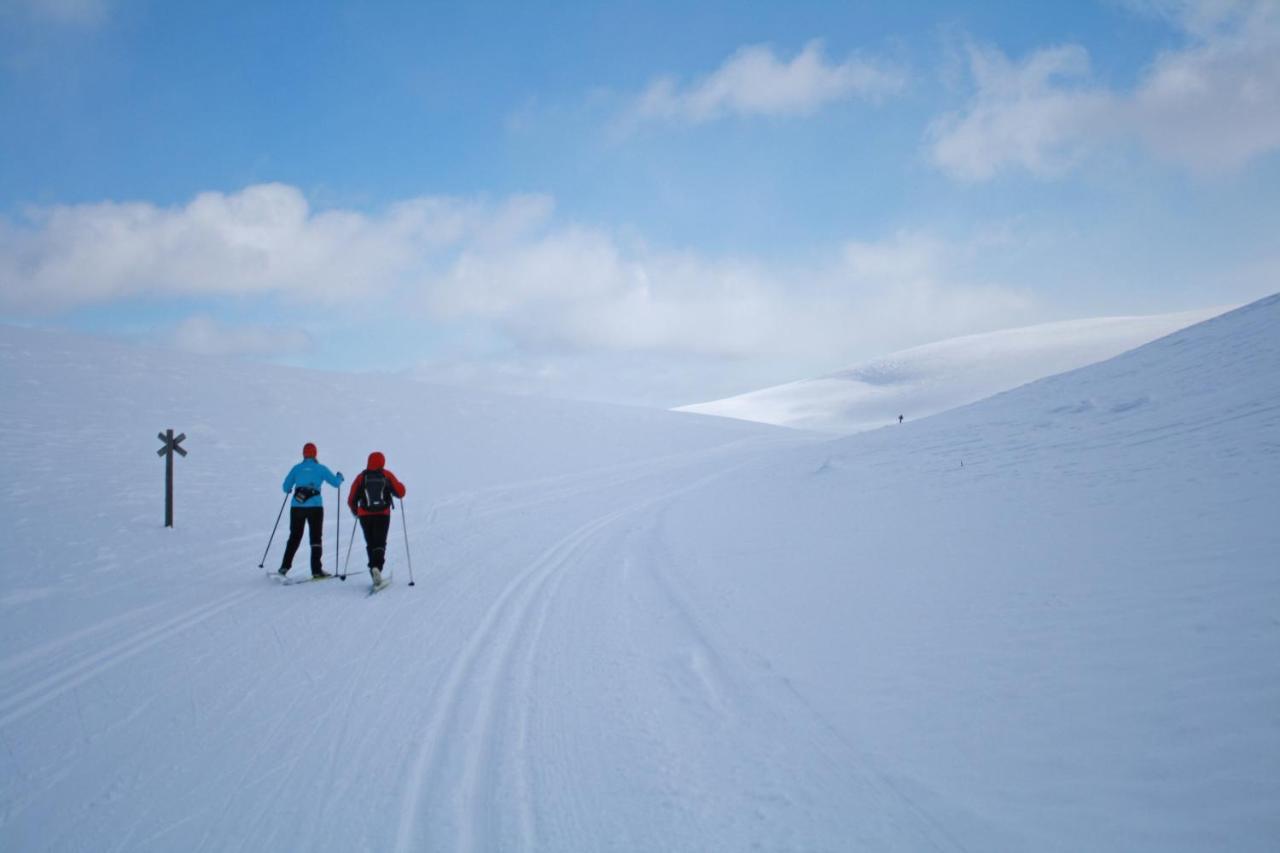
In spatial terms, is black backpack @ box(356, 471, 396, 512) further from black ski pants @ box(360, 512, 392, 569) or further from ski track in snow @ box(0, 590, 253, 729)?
ski track in snow @ box(0, 590, 253, 729)

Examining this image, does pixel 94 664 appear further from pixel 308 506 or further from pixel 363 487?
pixel 308 506

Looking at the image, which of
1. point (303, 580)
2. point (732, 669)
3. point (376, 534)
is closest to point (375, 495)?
point (376, 534)

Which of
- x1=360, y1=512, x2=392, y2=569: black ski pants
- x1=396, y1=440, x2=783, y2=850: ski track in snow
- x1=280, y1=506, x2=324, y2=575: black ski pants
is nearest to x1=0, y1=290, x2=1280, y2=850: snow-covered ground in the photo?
x1=396, y1=440, x2=783, y2=850: ski track in snow

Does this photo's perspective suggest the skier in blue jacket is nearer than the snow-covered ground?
No

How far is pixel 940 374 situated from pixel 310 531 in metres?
104

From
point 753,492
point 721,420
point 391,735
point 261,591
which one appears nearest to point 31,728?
point 391,735

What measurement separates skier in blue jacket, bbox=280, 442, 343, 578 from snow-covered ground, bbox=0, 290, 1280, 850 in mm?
484

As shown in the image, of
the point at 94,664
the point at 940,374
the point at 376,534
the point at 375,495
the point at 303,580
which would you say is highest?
the point at 940,374

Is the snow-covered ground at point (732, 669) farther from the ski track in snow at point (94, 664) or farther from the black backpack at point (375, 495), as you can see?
the black backpack at point (375, 495)

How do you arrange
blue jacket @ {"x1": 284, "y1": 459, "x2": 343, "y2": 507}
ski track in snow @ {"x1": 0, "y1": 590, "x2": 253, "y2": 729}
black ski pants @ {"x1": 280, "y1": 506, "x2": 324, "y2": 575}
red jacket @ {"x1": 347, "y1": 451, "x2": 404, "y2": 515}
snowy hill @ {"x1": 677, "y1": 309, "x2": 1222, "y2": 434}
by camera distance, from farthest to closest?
snowy hill @ {"x1": 677, "y1": 309, "x2": 1222, "y2": 434} → blue jacket @ {"x1": 284, "y1": 459, "x2": 343, "y2": 507} → black ski pants @ {"x1": 280, "y1": 506, "x2": 324, "y2": 575} → red jacket @ {"x1": 347, "y1": 451, "x2": 404, "y2": 515} → ski track in snow @ {"x1": 0, "y1": 590, "x2": 253, "y2": 729}

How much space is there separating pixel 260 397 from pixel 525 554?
2616 cm

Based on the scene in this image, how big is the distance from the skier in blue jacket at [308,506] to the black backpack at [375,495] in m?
0.61

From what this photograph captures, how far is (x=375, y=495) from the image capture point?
9008 mm

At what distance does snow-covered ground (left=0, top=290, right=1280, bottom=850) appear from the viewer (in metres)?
3.37
